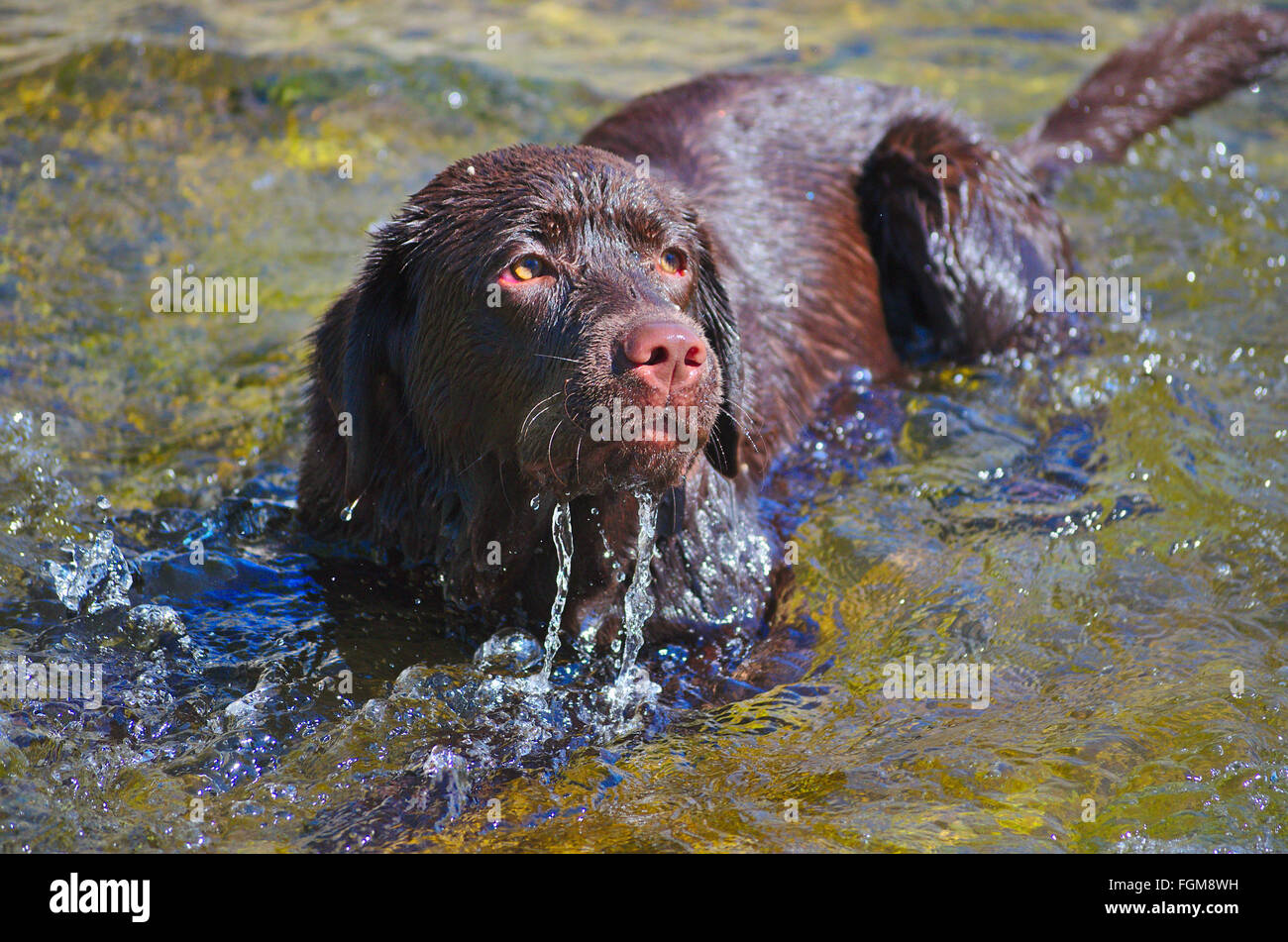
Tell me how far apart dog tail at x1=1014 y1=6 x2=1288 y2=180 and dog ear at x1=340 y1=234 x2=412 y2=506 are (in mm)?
3666

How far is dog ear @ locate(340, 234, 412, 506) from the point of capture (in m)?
3.89

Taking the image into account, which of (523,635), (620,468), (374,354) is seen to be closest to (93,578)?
(374,354)

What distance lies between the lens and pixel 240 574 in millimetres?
4316

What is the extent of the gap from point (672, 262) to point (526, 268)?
0.47m

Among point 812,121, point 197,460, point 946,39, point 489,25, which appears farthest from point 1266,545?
point 489,25

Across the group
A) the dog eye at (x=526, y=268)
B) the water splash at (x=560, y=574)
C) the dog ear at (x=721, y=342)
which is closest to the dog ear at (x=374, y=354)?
the dog eye at (x=526, y=268)

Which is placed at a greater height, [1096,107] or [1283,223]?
[1096,107]

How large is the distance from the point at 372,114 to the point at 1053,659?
5432mm

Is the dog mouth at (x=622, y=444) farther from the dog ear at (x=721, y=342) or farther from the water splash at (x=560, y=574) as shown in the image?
the dog ear at (x=721, y=342)

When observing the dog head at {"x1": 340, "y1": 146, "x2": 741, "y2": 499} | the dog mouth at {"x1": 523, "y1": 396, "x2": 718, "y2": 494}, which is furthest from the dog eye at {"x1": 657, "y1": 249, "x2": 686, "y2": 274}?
the dog mouth at {"x1": 523, "y1": 396, "x2": 718, "y2": 494}

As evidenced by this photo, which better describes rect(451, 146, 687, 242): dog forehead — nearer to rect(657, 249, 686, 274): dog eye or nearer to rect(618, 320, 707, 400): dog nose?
rect(657, 249, 686, 274): dog eye
